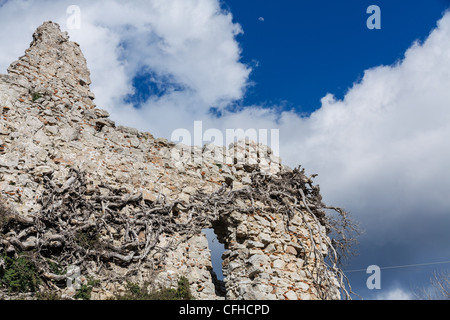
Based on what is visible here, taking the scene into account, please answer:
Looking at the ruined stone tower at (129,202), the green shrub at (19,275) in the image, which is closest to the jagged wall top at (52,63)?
the ruined stone tower at (129,202)

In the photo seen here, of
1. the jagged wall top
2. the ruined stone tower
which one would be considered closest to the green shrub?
the ruined stone tower

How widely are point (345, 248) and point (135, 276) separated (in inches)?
221

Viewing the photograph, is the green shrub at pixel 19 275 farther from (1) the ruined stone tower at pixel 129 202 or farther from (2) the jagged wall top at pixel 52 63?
(2) the jagged wall top at pixel 52 63

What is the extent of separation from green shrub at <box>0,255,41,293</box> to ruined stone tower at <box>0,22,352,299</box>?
0.17 m

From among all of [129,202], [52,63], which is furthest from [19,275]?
[52,63]

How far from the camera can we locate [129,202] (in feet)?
23.2

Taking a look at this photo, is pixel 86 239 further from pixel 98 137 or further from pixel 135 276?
pixel 98 137

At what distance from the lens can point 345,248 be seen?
9.28m

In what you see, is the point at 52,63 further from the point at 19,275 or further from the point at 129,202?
the point at 19,275

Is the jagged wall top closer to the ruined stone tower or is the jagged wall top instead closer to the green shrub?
the ruined stone tower

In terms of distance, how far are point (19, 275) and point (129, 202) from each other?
92.8 inches

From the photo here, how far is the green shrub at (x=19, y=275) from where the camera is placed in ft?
16.5

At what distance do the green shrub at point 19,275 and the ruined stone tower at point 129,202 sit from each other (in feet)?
0.56
